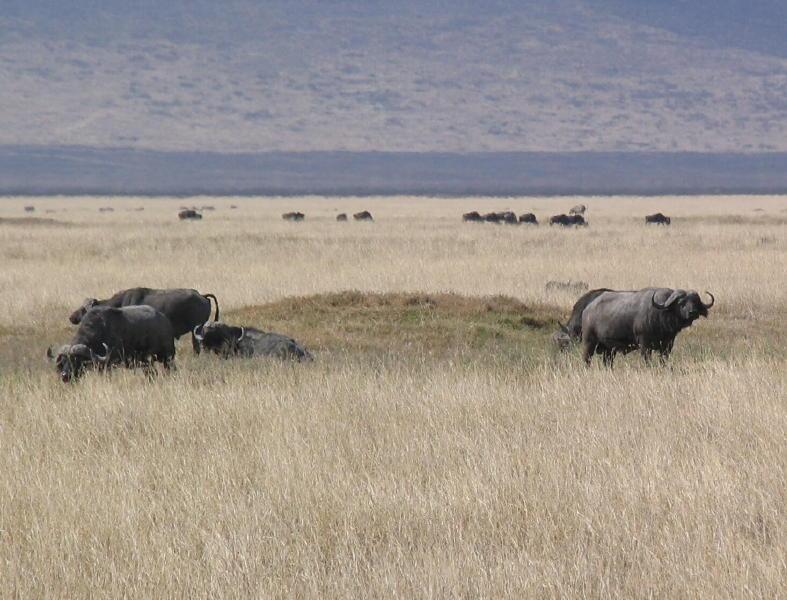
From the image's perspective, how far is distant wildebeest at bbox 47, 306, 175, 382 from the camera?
41.3ft

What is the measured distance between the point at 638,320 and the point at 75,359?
5463 mm

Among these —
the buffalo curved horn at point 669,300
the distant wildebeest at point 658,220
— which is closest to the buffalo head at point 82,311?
the buffalo curved horn at point 669,300

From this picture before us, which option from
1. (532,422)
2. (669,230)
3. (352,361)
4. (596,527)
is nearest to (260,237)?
(669,230)

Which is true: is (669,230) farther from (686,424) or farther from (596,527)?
(596,527)

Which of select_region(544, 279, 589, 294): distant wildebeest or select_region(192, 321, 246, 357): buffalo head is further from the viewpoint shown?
select_region(544, 279, 589, 294): distant wildebeest

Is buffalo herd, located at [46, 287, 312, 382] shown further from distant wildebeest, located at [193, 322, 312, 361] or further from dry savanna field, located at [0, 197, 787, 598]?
dry savanna field, located at [0, 197, 787, 598]

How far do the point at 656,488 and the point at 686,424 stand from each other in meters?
2.12

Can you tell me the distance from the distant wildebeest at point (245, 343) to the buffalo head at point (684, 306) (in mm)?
3800

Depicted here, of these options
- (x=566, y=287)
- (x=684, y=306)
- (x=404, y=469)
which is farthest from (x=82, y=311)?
(x=566, y=287)

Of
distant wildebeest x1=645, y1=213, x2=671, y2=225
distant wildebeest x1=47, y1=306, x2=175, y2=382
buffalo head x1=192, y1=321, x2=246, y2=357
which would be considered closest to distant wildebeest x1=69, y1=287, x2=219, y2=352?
buffalo head x1=192, y1=321, x2=246, y2=357

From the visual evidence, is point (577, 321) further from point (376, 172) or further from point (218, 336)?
point (376, 172)

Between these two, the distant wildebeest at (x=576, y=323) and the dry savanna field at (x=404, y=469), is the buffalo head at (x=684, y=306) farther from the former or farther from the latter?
the distant wildebeest at (x=576, y=323)

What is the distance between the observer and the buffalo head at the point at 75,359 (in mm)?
12445

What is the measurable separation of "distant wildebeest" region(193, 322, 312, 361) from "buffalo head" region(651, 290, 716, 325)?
12.5 feet
